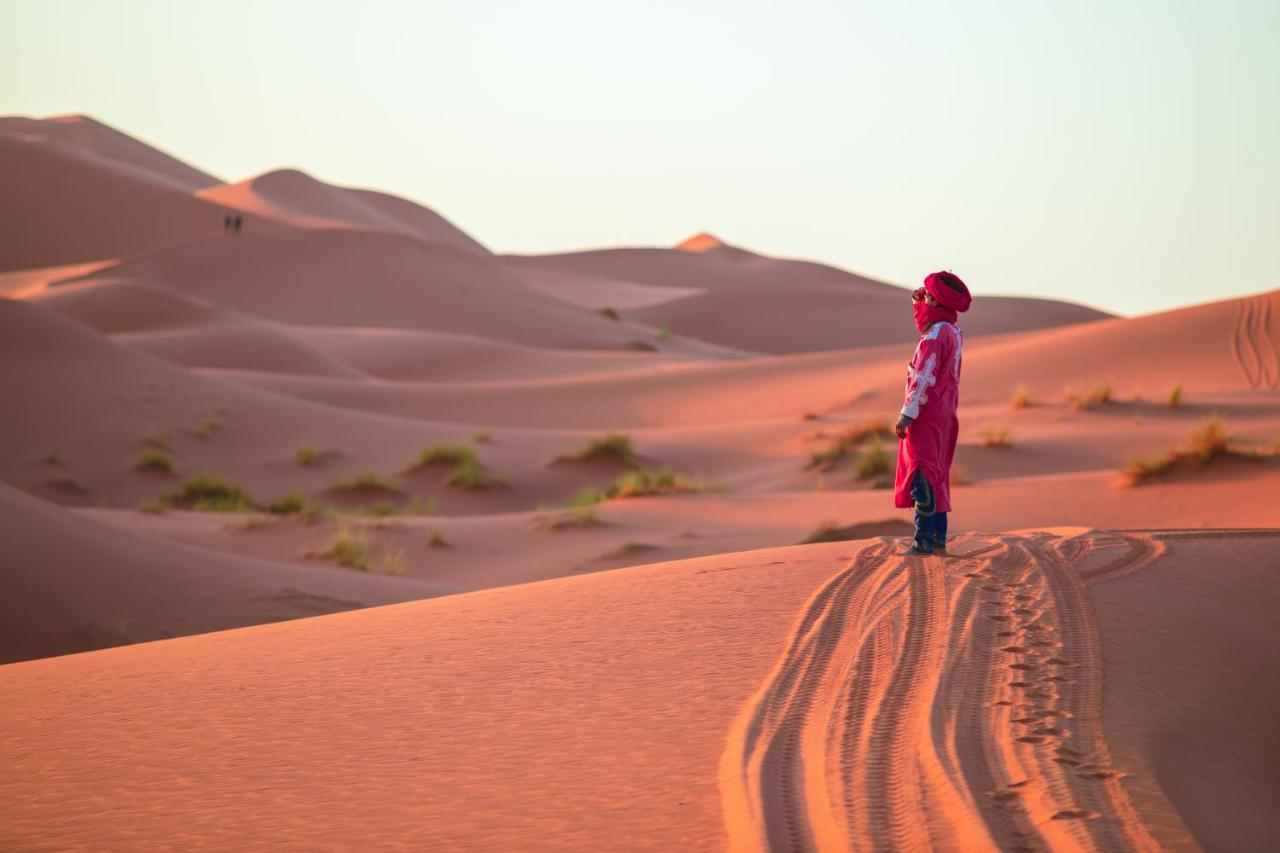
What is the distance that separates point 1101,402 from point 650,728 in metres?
23.1

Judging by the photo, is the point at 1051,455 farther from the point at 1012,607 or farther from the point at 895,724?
the point at 895,724

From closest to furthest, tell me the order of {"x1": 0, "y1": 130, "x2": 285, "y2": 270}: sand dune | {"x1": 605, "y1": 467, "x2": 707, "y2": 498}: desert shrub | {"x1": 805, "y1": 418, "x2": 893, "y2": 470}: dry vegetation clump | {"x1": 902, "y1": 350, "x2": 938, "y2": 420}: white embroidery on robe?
1. {"x1": 902, "y1": 350, "x2": 938, "y2": 420}: white embroidery on robe
2. {"x1": 605, "y1": 467, "x2": 707, "y2": 498}: desert shrub
3. {"x1": 805, "y1": 418, "x2": 893, "y2": 470}: dry vegetation clump
4. {"x1": 0, "y1": 130, "x2": 285, "y2": 270}: sand dune

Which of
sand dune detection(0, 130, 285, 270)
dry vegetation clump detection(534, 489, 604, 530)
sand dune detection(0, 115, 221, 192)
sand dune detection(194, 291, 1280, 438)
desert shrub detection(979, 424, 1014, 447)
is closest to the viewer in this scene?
dry vegetation clump detection(534, 489, 604, 530)

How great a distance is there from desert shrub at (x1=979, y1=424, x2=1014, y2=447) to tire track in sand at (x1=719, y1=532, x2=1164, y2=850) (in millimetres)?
14417

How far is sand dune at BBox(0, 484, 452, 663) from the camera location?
10273 millimetres

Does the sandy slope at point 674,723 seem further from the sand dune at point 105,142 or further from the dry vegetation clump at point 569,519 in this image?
the sand dune at point 105,142

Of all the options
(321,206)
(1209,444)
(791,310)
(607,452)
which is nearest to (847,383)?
(607,452)

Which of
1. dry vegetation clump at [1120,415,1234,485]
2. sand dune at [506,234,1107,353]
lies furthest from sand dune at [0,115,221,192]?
dry vegetation clump at [1120,415,1234,485]

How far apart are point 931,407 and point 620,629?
246 cm

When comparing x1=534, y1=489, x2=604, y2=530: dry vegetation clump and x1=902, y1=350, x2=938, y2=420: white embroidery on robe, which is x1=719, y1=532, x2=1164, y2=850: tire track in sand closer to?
x1=902, y1=350, x2=938, y2=420: white embroidery on robe

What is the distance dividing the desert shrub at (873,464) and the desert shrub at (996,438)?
5.34 feet

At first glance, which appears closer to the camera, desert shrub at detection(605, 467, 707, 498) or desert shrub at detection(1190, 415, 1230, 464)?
desert shrub at detection(1190, 415, 1230, 464)

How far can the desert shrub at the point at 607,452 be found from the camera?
81.8ft

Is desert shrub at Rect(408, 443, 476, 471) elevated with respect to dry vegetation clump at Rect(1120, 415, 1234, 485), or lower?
lower
